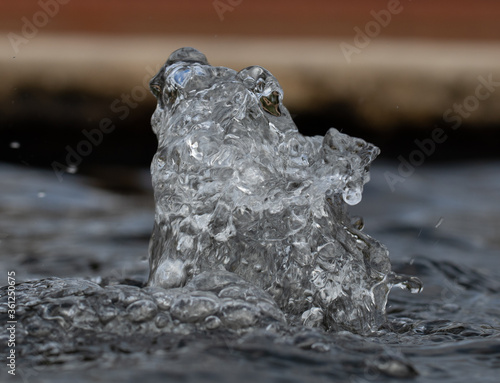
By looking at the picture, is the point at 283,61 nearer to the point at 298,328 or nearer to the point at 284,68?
the point at 284,68

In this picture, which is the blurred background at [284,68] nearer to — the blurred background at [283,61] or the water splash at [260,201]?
the blurred background at [283,61]

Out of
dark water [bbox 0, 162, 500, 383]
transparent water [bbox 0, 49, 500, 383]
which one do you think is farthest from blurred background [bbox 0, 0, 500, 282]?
transparent water [bbox 0, 49, 500, 383]

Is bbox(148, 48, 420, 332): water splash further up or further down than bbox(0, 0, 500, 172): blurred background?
further down

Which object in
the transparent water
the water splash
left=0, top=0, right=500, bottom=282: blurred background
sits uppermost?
left=0, top=0, right=500, bottom=282: blurred background

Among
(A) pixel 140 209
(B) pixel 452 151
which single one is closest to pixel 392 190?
(A) pixel 140 209

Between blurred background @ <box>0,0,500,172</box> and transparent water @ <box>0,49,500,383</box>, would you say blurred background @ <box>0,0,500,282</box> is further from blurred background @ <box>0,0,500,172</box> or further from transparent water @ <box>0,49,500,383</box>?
transparent water @ <box>0,49,500,383</box>

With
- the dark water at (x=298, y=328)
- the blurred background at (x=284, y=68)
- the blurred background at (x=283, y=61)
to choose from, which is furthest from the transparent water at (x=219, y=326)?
the blurred background at (x=283, y=61)

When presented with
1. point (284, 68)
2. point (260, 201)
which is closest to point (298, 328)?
point (260, 201)
